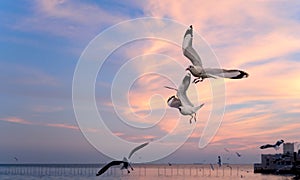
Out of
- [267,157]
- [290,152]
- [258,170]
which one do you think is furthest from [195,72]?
[258,170]

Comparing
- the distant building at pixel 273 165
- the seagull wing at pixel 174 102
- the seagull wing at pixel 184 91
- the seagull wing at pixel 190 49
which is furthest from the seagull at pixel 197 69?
the distant building at pixel 273 165

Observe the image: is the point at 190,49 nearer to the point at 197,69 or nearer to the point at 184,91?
the point at 197,69

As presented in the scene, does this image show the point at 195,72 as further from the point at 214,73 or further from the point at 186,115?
the point at 186,115

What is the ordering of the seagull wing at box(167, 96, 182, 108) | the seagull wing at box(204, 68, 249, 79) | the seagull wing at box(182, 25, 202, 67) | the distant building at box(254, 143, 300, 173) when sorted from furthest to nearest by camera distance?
the distant building at box(254, 143, 300, 173) < the seagull wing at box(167, 96, 182, 108) < the seagull wing at box(182, 25, 202, 67) < the seagull wing at box(204, 68, 249, 79)

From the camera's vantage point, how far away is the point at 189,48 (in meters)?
16.1

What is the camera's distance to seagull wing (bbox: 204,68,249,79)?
14.2 meters

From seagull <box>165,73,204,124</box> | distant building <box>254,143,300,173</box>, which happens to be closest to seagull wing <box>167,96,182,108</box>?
seagull <box>165,73,204,124</box>

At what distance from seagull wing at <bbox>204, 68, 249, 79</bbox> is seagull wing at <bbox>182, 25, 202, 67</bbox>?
45cm

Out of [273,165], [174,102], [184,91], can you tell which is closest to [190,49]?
[184,91]

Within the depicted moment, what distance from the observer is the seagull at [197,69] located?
14.8 metres

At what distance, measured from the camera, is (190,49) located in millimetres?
16094

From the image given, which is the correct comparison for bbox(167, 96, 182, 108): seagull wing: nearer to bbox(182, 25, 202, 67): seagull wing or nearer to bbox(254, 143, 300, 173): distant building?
bbox(182, 25, 202, 67): seagull wing

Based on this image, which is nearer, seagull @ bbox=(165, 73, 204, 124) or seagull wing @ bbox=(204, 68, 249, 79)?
seagull wing @ bbox=(204, 68, 249, 79)

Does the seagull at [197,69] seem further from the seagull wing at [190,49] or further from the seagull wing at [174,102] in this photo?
the seagull wing at [174,102]
